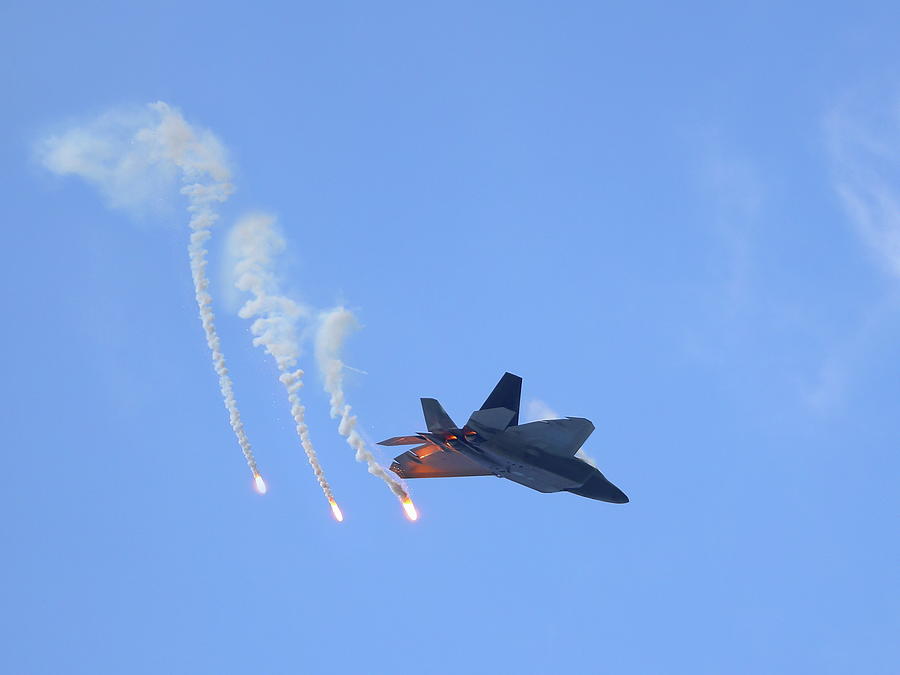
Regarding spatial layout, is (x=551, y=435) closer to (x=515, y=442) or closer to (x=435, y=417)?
(x=515, y=442)

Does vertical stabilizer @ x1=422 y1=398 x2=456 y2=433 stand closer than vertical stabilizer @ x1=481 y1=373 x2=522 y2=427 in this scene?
No

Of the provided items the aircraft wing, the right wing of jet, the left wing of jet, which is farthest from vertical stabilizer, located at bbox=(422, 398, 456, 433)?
the aircraft wing

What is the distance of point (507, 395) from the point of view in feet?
180

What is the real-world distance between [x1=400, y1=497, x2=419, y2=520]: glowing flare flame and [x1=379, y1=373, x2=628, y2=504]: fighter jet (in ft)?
Answer: 13.5

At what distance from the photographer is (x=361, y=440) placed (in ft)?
192

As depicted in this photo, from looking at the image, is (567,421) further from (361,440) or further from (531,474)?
(361,440)

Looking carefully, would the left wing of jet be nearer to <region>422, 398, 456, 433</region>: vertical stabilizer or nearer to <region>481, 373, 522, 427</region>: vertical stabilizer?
<region>422, 398, 456, 433</region>: vertical stabilizer

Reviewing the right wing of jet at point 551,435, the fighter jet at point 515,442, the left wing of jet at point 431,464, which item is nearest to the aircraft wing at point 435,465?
the left wing of jet at point 431,464

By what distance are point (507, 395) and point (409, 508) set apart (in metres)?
10.4

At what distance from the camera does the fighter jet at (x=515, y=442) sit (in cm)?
5372

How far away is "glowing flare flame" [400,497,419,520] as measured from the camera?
59.1 metres

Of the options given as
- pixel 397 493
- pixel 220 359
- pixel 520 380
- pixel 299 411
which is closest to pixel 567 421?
pixel 520 380

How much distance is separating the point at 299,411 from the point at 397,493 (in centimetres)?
781

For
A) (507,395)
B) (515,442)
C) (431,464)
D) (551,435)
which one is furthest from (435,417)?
(551,435)
